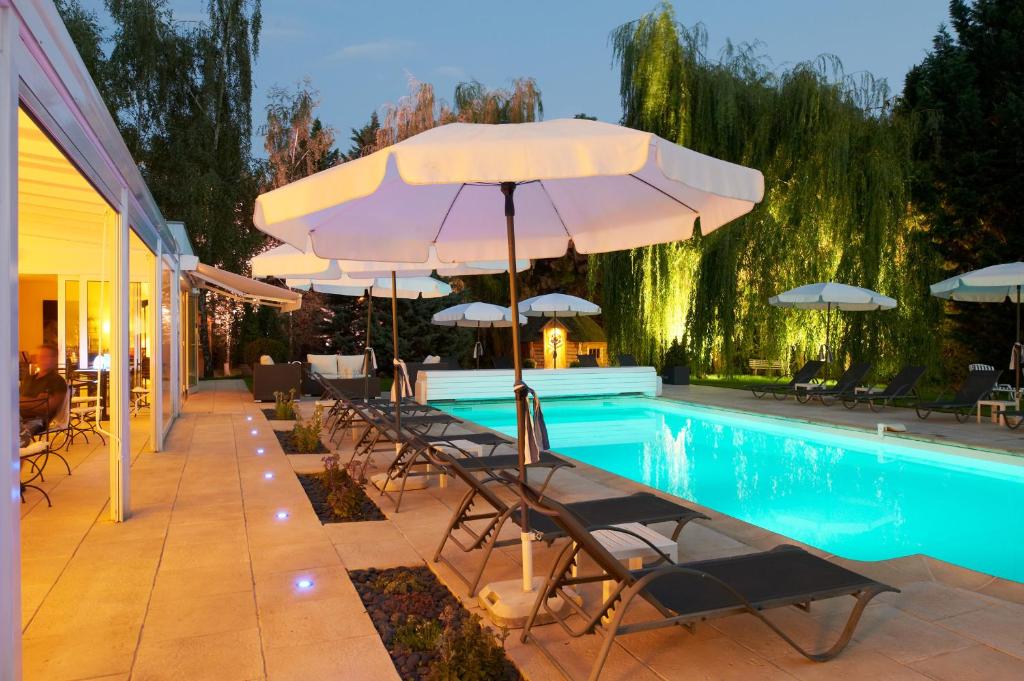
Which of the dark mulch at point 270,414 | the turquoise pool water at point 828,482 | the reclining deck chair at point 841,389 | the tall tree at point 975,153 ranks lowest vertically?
the turquoise pool water at point 828,482

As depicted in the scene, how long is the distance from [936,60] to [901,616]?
1840 centimetres

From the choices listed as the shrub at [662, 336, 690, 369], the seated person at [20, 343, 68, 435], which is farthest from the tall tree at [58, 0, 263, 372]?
the seated person at [20, 343, 68, 435]

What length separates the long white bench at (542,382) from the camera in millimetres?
14711

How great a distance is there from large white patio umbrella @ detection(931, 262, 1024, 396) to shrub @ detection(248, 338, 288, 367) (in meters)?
16.9

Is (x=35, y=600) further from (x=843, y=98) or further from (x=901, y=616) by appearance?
(x=843, y=98)

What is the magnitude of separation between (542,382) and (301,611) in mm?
12036

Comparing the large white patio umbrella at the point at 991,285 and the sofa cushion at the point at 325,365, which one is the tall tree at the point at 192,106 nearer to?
the sofa cushion at the point at 325,365

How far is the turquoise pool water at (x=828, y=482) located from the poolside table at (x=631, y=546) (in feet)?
8.78

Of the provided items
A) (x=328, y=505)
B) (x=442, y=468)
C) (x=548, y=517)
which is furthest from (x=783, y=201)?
(x=548, y=517)

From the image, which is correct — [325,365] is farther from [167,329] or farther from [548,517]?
[548,517]

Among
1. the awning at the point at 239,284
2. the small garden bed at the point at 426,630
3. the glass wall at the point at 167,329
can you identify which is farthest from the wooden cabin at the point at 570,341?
the small garden bed at the point at 426,630

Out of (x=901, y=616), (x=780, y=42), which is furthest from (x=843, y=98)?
(x=780, y=42)

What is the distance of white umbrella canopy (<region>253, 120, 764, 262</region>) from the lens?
2.69 m

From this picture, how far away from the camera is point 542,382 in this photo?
15.3 metres
